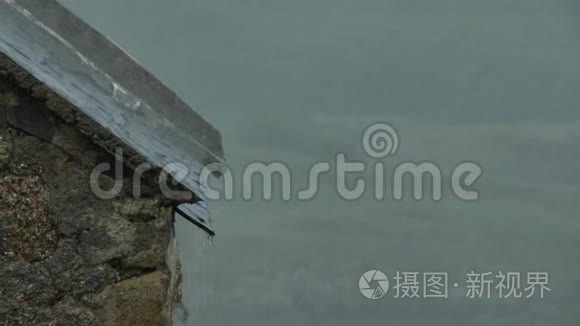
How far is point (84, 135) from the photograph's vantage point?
706 centimetres

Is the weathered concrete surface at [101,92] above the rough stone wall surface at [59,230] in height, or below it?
above

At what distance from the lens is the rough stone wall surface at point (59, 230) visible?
22.9ft

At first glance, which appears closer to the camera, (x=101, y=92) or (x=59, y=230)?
(x=59, y=230)

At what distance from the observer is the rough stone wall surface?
6992 millimetres

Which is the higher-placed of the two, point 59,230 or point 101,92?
point 101,92

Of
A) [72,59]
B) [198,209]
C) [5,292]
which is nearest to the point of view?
[5,292]

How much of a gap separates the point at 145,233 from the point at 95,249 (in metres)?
0.29

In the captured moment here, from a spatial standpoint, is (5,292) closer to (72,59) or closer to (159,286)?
(159,286)

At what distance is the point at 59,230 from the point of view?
7039mm

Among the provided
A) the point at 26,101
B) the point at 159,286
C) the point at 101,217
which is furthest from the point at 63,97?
the point at 159,286

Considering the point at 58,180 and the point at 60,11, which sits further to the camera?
the point at 60,11

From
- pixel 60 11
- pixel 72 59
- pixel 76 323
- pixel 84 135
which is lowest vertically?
pixel 76 323

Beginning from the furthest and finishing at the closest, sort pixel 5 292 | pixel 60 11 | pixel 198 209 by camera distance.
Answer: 1. pixel 60 11
2. pixel 198 209
3. pixel 5 292

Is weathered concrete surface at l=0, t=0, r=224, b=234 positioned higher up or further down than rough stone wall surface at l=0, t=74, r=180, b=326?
higher up
